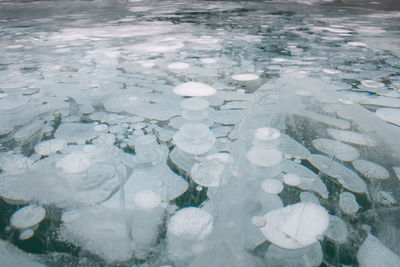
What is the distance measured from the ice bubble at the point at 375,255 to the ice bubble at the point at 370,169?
177 millimetres

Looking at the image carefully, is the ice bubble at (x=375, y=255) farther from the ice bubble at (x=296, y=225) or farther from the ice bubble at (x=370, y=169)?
the ice bubble at (x=370, y=169)

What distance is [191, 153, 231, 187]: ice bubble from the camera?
506 mm

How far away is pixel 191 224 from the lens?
42 centimetres

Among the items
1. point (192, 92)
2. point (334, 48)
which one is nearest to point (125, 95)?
point (192, 92)

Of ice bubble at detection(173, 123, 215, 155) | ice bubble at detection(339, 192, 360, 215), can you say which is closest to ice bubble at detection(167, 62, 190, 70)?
ice bubble at detection(173, 123, 215, 155)

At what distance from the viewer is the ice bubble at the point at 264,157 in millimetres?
559

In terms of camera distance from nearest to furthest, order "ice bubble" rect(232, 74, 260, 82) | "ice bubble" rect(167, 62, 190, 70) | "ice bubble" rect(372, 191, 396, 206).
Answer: "ice bubble" rect(372, 191, 396, 206) → "ice bubble" rect(232, 74, 260, 82) → "ice bubble" rect(167, 62, 190, 70)

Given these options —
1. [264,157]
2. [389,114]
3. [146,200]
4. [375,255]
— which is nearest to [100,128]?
[146,200]

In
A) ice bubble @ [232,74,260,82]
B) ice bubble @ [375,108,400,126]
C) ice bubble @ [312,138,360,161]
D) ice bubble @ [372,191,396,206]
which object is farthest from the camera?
ice bubble @ [232,74,260,82]

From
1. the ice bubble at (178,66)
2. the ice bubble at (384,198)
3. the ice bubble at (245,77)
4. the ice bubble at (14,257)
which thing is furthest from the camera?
the ice bubble at (178,66)

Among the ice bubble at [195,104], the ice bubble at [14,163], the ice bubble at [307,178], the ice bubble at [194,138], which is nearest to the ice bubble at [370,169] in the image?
the ice bubble at [307,178]

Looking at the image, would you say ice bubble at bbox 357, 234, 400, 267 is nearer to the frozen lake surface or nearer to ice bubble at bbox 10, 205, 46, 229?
the frozen lake surface

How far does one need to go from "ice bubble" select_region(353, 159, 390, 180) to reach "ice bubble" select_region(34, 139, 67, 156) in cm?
70

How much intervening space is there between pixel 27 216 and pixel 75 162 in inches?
6.0
